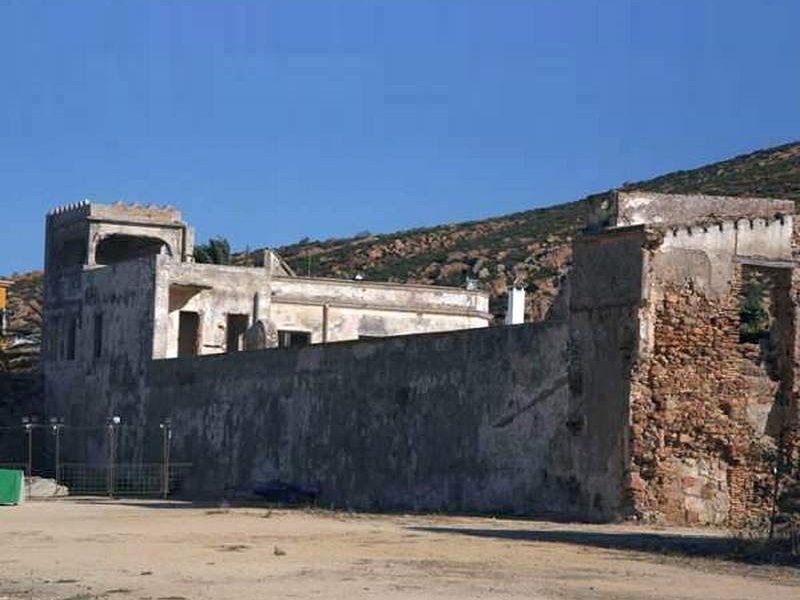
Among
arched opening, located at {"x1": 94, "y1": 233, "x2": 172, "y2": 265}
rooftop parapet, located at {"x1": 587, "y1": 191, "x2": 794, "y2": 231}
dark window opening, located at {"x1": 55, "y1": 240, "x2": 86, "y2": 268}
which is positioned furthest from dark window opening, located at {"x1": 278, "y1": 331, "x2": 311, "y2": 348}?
rooftop parapet, located at {"x1": 587, "y1": 191, "x2": 794, "y2": 231}

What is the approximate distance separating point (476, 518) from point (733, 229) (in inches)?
245

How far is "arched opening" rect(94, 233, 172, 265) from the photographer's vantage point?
52.1 meters

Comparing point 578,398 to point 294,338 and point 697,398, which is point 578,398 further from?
point 294,338

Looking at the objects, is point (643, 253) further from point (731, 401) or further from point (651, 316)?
point (731, 401)

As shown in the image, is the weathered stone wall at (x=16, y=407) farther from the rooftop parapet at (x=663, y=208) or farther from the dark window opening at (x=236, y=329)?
the rooftop parapet at (x=663, y=208)

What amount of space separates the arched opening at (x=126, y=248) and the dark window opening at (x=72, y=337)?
2.56 meters

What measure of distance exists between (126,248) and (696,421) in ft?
98.2

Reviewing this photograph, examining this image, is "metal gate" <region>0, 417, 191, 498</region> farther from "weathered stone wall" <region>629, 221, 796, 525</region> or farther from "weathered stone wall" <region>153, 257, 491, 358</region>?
"weathered stone wall" <region>629, 221, 796, 525</region>

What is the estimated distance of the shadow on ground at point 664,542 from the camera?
21.1m

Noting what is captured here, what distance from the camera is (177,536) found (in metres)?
24.6

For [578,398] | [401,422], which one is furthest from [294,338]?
[578,398]

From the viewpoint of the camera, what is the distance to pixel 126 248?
179 feet

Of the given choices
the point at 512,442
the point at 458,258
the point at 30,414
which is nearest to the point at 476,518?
the point at 512,442

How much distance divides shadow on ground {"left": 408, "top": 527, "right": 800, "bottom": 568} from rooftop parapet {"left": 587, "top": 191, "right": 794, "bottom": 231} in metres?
7.31
